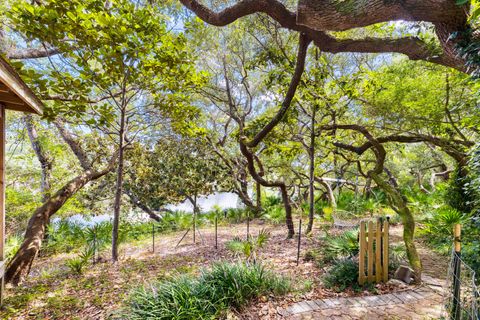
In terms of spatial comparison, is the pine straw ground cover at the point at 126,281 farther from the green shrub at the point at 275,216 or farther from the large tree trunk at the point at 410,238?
the green shrub at the point at 275,216

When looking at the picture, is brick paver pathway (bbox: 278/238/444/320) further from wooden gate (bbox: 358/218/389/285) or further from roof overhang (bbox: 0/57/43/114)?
roof overhang (bbox: 0/57/43/114)

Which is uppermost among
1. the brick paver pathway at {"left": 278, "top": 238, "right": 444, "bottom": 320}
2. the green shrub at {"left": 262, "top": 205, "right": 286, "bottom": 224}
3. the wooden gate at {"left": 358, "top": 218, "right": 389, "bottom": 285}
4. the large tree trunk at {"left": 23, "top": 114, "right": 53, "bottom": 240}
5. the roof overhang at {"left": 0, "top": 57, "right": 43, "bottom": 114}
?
the roof overhang at {"left": 0, "top": 57, "right": 43, "bottom": 114}

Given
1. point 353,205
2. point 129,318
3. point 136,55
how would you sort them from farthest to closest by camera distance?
point 353,205 → point 136,55 → point 129,318

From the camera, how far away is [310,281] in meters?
4.07

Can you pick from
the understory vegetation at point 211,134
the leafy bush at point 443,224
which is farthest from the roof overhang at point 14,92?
the leafy bush at point 443,224

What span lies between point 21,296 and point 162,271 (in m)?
2.27

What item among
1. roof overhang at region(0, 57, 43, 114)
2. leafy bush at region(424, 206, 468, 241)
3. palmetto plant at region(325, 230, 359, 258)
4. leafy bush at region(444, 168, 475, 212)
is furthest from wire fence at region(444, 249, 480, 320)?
leafy bush at region(444, 168, 475, 212)

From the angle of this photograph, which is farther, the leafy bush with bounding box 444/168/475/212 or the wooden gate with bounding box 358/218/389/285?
the leafy bush with bounding box 444/168/475/212

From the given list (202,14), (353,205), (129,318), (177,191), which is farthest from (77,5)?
(353,205)

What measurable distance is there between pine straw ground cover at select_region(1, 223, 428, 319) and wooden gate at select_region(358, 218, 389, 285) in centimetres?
21

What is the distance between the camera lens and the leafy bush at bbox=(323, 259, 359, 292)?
3891 millimetres

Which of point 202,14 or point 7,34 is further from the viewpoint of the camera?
point 7,34

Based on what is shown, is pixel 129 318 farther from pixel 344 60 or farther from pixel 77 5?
pixel 344 60

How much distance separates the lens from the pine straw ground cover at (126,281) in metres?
3.48
